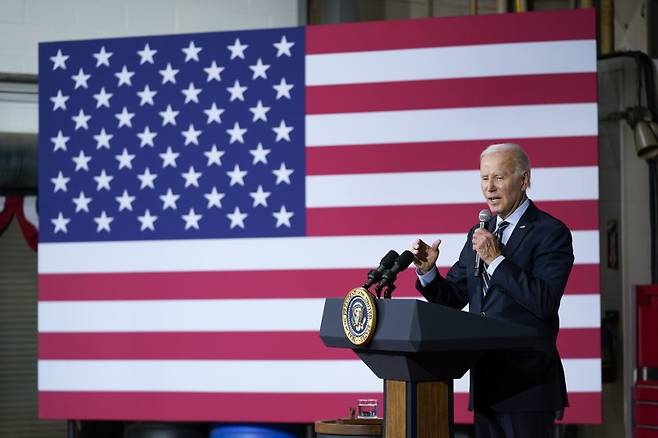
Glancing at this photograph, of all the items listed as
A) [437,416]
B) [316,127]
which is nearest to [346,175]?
[316,127]

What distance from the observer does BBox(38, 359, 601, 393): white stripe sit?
13.6 ft

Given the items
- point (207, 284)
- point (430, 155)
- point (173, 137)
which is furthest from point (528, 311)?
point (173, 137)

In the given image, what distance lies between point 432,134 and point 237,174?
2.84 feet

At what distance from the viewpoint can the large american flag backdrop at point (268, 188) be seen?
4.05 meters

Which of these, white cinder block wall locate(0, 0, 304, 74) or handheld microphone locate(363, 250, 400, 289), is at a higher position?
white cinder block wall locate(0, 0, 304, 74)

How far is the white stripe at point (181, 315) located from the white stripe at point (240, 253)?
0.49 ft

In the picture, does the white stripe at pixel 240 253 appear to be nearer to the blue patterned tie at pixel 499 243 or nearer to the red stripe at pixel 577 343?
the red stripe at pixel 577 343

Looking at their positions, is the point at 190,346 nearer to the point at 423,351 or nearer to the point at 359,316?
the point at 359,316

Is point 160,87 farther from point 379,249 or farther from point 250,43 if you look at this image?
point 379,249

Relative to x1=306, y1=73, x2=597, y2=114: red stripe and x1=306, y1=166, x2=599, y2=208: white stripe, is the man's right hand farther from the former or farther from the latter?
x1=306, y1=73, x2=597, y2=114: red stripe

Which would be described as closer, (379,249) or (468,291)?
(468,291)

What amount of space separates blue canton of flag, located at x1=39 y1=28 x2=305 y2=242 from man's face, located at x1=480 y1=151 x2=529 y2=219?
6.51 ft

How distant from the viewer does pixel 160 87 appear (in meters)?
4.40

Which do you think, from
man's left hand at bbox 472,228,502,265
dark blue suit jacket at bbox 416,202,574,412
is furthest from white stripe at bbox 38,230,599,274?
man's left hand at bbox 472,228,502,265
